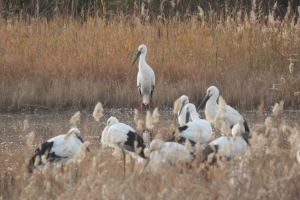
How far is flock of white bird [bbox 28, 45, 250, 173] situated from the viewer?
167 inches

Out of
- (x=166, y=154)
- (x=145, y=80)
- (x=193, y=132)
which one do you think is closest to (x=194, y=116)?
(x=193, y=132)

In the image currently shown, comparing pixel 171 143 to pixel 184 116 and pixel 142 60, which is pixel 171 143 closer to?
pixel 184 116

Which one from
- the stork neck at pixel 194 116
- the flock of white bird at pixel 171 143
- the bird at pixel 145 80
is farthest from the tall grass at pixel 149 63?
the stork neck at pixel 194 116

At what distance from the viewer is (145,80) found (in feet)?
31.7

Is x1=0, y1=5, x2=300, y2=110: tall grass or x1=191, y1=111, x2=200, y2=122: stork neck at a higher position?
x1=191, y1=111, x2=200, y2=122: stork neck

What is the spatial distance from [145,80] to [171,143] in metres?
5.06

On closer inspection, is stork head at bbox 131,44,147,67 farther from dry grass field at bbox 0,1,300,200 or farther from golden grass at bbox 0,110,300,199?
golden grass at bbox 0,110,300,199

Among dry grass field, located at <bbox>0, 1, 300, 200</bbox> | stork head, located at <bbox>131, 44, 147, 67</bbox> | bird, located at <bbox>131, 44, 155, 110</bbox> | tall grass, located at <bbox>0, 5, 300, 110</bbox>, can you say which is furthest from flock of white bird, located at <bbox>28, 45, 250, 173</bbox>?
stork head, located at <bbox>131, 44, 147, 67</bbox>

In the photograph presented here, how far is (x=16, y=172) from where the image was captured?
5500 mm

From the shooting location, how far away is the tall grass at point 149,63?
384 inches

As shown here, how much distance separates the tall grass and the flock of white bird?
1579 mm

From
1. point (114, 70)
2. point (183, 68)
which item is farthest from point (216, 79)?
point (114, 70)

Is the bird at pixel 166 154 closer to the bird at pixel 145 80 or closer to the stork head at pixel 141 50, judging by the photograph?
the bird at pixel 145 80

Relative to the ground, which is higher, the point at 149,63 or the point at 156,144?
the point at 156,144
